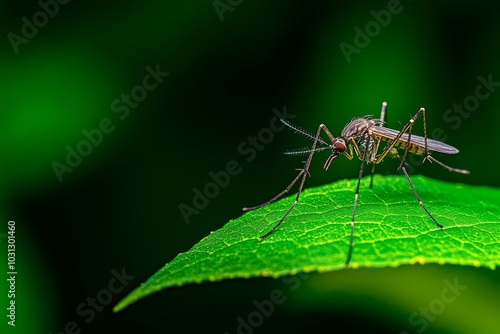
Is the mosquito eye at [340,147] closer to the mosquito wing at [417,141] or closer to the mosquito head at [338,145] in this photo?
the mosquito head at [338,145]

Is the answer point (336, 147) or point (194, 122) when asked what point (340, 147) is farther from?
point (194, 122)

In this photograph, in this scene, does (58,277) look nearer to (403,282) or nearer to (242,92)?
(242,92)

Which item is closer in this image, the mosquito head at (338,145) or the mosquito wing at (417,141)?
the mosquito head at (338,145)

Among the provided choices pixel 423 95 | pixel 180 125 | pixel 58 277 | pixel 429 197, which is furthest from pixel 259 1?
pixel 58 277

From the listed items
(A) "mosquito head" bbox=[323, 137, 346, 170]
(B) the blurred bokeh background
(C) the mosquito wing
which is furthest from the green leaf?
(B) the blurred bokeh background

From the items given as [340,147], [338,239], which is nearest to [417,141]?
[340,147]

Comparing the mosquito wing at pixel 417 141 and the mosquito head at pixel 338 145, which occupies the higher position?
the mosquito head at pixel 338 145

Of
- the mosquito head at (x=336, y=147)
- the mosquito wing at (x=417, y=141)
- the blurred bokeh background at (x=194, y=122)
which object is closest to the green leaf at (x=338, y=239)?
the mosquito head at (x=336, y=147)
